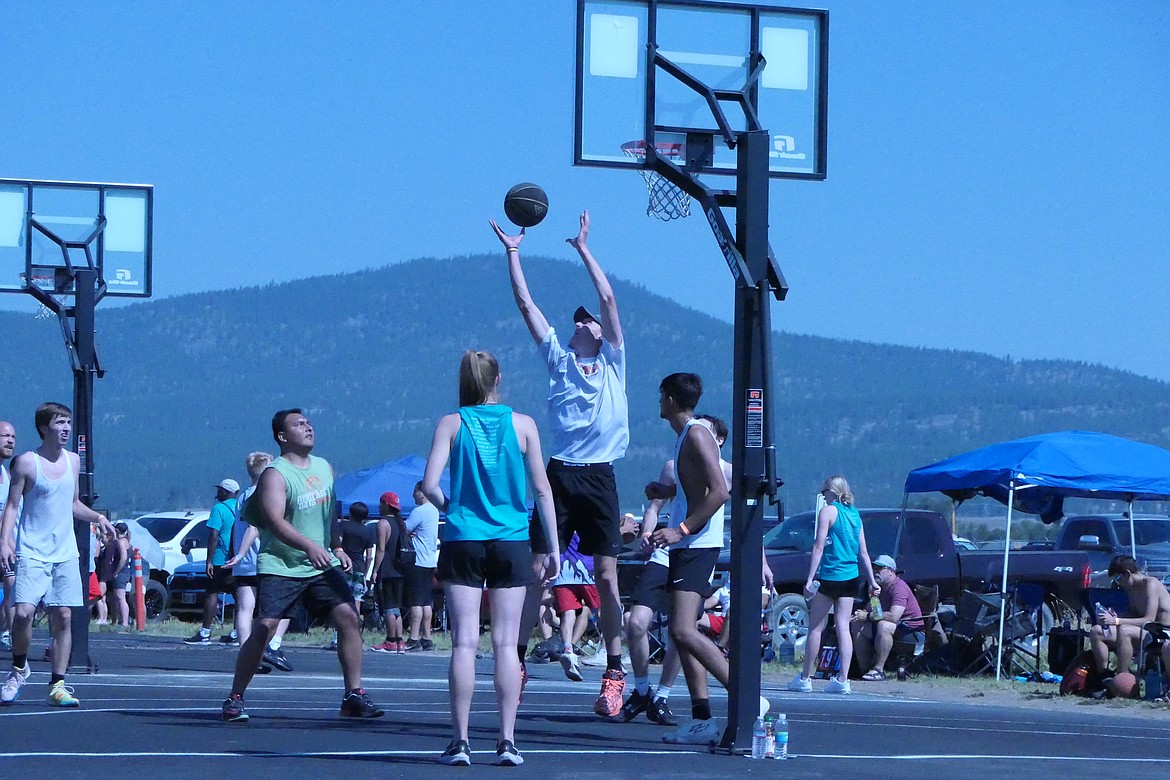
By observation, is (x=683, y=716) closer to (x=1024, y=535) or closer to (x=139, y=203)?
(x=139, y=203)

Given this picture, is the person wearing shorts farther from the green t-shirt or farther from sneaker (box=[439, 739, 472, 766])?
sneaker (box=[439, 739, 472, 766])

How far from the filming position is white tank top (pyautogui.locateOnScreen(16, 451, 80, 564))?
1140cm

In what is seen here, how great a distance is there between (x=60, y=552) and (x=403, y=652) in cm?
949

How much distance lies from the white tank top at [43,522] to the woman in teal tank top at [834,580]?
6871mm

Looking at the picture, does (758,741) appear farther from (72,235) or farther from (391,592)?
(391,592)

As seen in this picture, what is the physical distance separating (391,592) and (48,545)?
10.1 m

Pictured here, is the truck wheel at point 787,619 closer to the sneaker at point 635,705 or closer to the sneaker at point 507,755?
the sneaker at point 635,705

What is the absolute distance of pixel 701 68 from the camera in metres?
10.3

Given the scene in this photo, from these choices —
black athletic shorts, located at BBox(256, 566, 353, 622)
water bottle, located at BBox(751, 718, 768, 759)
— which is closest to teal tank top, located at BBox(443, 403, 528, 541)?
water bottle, located at BBox(751, 718, 768, 759)

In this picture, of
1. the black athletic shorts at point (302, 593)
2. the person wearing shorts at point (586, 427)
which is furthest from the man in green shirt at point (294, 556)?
the person wearing shorts at point (586, 427)

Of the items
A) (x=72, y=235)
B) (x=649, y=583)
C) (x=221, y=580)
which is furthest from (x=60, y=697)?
(x=221, y=580)

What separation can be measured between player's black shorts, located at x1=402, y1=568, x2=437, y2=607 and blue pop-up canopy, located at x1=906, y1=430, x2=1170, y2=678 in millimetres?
5830

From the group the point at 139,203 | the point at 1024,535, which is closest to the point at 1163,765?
the point at 139,203

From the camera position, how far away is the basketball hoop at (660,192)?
1095cm
